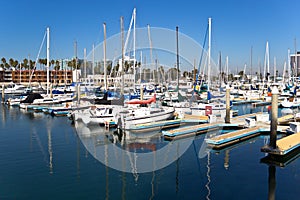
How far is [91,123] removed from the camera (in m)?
26.3

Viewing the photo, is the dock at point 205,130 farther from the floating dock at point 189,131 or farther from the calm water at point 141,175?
the calm water at point 141,175

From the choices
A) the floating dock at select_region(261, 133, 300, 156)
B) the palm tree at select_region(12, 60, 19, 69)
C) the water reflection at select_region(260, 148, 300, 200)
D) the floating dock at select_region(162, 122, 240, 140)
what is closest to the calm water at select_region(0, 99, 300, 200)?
the water reflection at select_region(260, 148, 300, 200)

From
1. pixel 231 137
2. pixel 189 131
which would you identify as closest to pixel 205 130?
pixel 189 131

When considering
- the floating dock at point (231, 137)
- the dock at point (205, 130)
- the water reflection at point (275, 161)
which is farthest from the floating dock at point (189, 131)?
the water reflection at point (275, 161)

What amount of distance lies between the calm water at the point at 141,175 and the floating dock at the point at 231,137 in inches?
19.9

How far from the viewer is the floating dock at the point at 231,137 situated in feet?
60.3

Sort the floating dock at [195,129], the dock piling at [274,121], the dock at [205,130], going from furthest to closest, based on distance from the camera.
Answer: the floating dock at [195,129] → the dock at [205,130] → the dock piling at [274,121]

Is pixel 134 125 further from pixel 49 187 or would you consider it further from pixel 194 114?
pixel 49 187

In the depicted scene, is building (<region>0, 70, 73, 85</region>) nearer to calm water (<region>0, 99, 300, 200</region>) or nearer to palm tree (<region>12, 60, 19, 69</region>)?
palm tree (<region>12, 60, 19, 69</region>)

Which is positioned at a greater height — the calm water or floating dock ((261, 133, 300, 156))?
floating dock ((261, 133, 300, 156))

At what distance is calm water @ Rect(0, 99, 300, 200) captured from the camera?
38.9 feet

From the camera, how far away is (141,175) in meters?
13.8

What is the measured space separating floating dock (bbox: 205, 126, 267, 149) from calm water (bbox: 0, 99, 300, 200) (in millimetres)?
505

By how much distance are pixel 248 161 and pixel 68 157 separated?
31.0 ft
